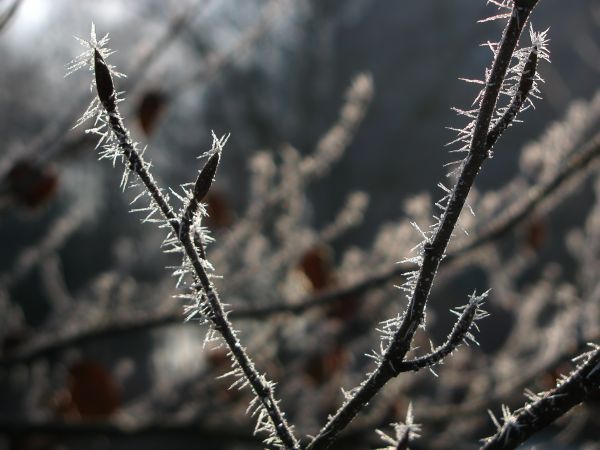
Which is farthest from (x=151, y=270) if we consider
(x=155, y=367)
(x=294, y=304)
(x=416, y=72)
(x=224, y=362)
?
(x=294, y=304)

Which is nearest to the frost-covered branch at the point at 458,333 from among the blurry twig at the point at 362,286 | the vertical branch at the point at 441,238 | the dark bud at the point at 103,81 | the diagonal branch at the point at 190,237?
the vertical branch at the point at 441,238

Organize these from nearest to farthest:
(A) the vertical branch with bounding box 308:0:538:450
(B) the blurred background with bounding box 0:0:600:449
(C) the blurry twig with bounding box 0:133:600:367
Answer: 1. (A) the vertical branch with bounding box 308:0:538:450
2. (C) the blurry twig with bounding box 0:133:600:367
3. (B) the blurred background with bounding box 0:0:600:449

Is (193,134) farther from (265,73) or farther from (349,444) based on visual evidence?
(349,444)

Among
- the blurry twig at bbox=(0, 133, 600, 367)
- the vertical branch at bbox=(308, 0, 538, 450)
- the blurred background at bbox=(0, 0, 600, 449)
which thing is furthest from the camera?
the blurred background at bbox=(0, 0, 600, 449)

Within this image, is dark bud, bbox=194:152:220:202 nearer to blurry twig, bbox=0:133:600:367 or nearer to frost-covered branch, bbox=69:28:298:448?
frost-covered branch, bbox=69:28:298:448

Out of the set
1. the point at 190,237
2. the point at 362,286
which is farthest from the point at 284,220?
the point at 190,237

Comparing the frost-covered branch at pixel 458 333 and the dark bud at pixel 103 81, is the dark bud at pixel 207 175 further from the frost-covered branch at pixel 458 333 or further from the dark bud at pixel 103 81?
the frost-covered branch at pixel 458 333

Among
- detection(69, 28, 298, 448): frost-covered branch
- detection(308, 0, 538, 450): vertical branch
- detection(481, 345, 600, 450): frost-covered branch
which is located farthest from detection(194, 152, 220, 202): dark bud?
detection(481, 345, 600, 450): frost-covered branch
